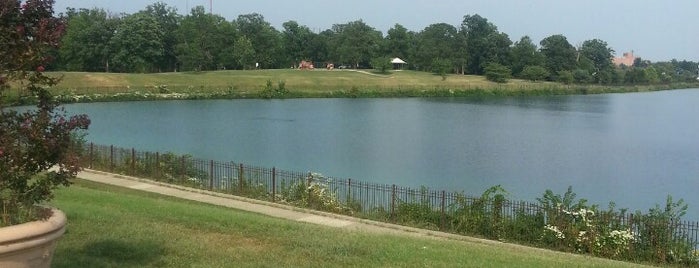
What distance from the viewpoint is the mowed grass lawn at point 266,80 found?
89.3m

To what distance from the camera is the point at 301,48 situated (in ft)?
496

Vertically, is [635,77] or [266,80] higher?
[635,77]

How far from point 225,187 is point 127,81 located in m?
75.7

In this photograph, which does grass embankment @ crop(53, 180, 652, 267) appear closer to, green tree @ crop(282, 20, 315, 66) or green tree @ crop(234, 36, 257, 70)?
green tree @ crop(234, 36, 257, 70)

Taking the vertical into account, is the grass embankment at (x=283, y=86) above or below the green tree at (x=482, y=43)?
below

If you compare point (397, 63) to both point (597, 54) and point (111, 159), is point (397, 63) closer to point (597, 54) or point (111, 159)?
point (597, 54)

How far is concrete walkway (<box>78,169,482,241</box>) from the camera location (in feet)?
53.1

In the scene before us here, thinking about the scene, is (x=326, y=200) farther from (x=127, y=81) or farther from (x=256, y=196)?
(x=127, y=81)

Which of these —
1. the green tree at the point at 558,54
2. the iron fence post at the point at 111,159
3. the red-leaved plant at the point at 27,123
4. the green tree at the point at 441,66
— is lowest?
the iron fence post at the point at 111,159

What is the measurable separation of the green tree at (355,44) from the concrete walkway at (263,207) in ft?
411

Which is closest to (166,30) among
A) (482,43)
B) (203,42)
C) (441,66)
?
(203,42)

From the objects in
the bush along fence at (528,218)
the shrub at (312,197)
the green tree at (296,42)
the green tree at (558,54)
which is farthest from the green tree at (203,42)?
the shrub at (312,197)

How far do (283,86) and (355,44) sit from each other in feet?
166

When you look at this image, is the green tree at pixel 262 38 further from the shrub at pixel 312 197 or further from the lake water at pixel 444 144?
the shrub at pixel 312 197
